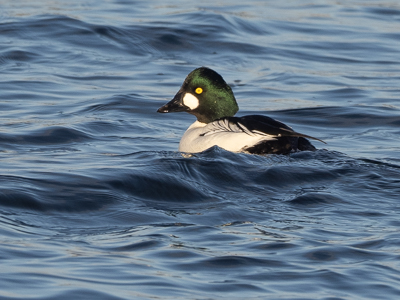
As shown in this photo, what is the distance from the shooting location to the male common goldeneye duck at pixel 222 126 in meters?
7.29

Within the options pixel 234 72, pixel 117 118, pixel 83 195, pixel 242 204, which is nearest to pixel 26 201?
pixel 83 195

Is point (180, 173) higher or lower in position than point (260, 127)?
lower

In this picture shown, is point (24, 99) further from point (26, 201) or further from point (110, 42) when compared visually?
point (26, 201)

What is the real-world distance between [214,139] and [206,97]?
2.76ft

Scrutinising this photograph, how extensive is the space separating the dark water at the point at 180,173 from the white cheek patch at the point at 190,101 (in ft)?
1.49

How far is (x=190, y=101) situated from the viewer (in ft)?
27.8

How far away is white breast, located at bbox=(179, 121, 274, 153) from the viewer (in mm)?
7383

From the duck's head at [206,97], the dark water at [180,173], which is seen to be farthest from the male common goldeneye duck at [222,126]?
the dark water at [180,173]

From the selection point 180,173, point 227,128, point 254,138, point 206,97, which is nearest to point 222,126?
point 227,128

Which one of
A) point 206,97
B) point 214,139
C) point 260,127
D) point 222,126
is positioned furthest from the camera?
point 206,97

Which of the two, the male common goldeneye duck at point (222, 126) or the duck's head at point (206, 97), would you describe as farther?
the duck's head at point (206, 97)

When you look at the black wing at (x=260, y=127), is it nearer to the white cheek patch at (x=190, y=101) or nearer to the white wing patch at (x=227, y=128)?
the white wing patch at (x=227, y=128)

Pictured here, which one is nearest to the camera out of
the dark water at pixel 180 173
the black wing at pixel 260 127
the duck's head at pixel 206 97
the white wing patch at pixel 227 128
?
the dark water at pixel 180 173

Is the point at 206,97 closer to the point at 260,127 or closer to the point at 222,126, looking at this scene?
the point at 222,126
